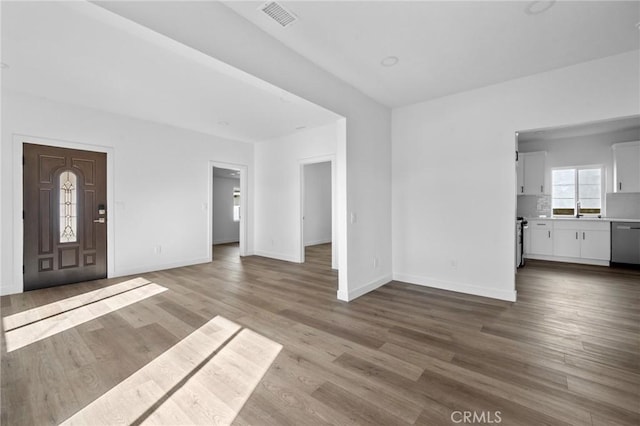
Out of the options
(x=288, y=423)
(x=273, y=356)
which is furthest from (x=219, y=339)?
(x=288, y=423)

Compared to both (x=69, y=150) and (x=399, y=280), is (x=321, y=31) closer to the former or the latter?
(x=399, y=280)

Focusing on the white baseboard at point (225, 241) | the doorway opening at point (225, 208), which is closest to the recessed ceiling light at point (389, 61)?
the doorway opening at point (225, 208)

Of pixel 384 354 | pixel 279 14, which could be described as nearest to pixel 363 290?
pixel 384 354

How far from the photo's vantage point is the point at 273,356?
226 cm

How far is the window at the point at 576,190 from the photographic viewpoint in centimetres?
604

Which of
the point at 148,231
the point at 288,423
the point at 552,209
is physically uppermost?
the point at 552,209

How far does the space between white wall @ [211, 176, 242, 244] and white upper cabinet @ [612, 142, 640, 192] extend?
10.1m

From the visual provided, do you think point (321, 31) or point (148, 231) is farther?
point (148, 231)

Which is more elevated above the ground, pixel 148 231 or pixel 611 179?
pixel 611 179

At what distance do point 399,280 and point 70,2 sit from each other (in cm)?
463

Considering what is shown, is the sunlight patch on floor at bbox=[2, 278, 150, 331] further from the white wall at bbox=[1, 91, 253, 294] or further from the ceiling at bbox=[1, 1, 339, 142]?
the ceiling at bbox=[1, 1, 339, 142]

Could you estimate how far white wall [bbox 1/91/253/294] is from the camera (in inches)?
151

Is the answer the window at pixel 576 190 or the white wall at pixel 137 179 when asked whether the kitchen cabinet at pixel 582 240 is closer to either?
the window at pixel 576 190

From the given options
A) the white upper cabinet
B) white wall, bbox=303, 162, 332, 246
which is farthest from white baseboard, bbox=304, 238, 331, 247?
the white upper cabinet
